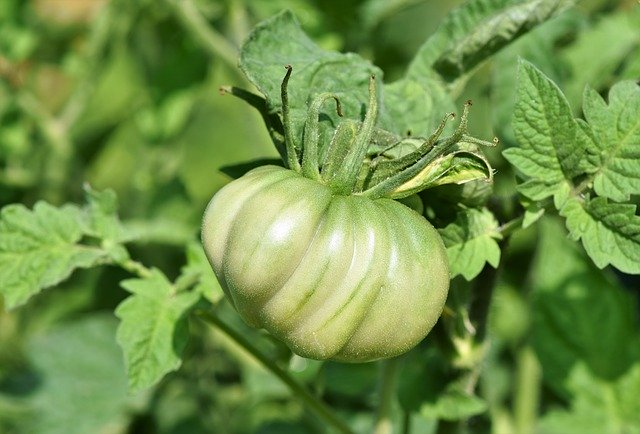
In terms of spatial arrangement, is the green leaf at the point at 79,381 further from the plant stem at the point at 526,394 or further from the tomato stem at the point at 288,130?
the tomato stem at the point at 288,130

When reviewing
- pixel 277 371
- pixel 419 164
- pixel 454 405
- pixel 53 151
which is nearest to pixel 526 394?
pixel 454 405

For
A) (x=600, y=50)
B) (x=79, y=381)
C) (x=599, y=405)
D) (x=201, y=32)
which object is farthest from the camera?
(x=79, y=381)

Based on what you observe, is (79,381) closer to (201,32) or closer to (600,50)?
(201,32)

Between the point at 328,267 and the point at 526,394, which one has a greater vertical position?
the point at 328,267

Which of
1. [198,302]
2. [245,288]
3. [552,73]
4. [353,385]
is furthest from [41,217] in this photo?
[552,73]

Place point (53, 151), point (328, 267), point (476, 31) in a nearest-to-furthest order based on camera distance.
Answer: point (328, 267), point (476, 31), point (53, 151)

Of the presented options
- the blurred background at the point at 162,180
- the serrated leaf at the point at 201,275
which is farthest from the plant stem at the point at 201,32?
the serrated leaf at the point at 201,275
